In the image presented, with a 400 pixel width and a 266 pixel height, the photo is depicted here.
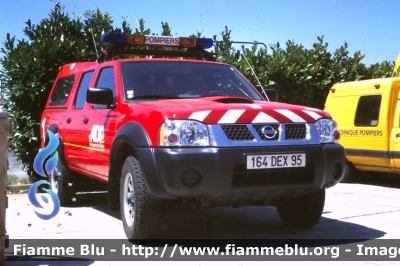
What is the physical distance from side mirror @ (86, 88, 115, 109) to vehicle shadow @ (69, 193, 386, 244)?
1.31 metres

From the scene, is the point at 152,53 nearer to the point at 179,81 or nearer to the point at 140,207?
the point at 179,81

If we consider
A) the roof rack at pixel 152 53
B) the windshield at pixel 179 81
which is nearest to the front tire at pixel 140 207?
the windshield at pixel 179 81

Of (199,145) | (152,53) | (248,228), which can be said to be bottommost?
(248,228)

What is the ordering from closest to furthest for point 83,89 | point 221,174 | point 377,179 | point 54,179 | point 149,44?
point 221,174
point 149,44
point 83,89
point 54,179
point 377,179

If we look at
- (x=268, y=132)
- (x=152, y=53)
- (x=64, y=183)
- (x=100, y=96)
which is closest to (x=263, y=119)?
(x=268, y=132)

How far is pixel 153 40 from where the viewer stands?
6949mm

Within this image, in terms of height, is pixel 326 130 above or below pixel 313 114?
below

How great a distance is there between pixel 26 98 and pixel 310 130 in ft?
19.2

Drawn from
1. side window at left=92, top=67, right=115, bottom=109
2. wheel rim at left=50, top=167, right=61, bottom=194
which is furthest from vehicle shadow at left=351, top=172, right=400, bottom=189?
side window at left=92, top=67, right=115, bottom=109

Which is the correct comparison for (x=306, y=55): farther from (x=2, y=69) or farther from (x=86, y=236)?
(x=86, y=236)

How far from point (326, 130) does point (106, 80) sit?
2.50 metres

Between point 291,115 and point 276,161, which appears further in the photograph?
point 291,115

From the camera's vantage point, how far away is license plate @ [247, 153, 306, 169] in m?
4.74

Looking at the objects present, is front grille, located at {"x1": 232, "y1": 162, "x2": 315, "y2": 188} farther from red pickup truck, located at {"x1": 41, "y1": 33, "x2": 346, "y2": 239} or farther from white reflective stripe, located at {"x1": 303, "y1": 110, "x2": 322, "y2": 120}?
white reflective stripe, located at {"x1": 303, "y1": 110, "x2": 322, "y2": 120}
